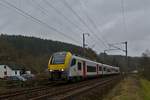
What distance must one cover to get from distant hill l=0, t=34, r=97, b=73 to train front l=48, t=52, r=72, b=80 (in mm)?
40688

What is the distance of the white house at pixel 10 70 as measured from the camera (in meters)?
108

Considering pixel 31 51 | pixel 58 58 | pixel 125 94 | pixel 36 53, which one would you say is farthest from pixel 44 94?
pixel 36 53

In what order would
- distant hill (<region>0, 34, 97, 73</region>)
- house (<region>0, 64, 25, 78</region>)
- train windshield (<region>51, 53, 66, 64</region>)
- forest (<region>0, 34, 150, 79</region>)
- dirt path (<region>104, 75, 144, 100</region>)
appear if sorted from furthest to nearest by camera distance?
house (<region>0, 64, 25, 78</region>) < distant hill (<region>0, 34, 97, 73</region>) < forest (<region>0, 34, 150, 79</region>) < train windshield (<region>51, 53, 66, 64</region>) < dirt path (<region>104, 75, 144, 100</region>)

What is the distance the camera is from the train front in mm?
32031

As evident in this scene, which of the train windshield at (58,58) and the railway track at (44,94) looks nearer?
the railway track at (44,94)

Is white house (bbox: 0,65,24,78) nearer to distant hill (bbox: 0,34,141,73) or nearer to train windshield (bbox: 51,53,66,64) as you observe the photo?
distant hill (bbox: 0,34,141,73)

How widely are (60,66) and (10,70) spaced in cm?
8225

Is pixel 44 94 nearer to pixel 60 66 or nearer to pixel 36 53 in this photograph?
pixel 60 66

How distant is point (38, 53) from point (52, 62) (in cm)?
8832

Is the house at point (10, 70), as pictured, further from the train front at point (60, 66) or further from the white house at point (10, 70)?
the train front at point (60, 66)

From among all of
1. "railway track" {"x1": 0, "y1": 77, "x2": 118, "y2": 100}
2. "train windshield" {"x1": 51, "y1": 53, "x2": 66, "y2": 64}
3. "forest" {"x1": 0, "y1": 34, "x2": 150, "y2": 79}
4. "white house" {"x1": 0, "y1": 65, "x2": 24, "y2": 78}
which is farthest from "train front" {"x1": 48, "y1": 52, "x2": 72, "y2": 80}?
"white house" {"x1": 0, "y1": 65, "x2": 24, "y2": 78}

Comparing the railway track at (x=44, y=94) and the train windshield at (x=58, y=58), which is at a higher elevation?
the train windshield at (x=58, y=58)

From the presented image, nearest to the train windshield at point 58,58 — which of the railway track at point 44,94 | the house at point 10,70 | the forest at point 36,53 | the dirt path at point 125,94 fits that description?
the dirt path at point 125,94

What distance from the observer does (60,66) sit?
32312 mm
